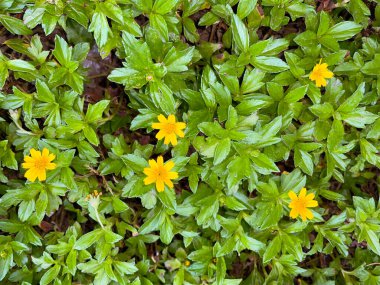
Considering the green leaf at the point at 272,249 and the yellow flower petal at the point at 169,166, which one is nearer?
the yellow flower petal at the point at 169,166

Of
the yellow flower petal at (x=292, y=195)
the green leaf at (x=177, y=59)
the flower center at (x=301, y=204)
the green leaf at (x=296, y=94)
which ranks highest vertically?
the green leaf at (x=177, y=59)

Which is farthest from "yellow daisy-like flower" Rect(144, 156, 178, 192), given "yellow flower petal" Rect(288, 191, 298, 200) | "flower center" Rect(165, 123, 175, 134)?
"yellow flower petal" Rect(288, 191, 298, 200)

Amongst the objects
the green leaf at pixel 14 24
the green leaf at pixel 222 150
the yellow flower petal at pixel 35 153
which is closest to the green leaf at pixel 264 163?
the green leaf at pixel 222 150

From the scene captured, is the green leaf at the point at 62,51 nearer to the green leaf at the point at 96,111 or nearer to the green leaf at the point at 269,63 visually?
the green leaf at the point at 96,111

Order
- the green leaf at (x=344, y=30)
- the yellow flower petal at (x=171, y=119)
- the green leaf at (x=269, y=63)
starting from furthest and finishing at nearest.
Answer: the green leaf at (x=344, y=30), the green leaf at (x=269, y=63), the yellow flower petal at (x=171, y=119)

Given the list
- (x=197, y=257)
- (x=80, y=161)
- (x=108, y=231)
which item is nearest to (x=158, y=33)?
(x=80, y=161)

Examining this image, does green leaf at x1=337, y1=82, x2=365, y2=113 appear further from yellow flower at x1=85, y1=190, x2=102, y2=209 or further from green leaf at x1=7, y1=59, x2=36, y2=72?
green leaf at x1=7, y1=59, x2=36, y2=72
